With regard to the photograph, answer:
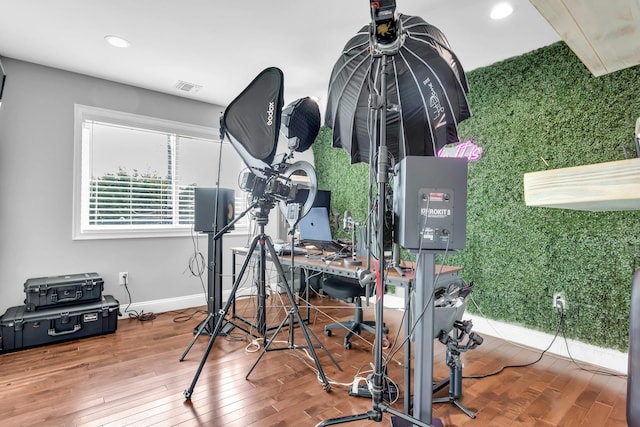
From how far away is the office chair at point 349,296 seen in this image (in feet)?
9.21

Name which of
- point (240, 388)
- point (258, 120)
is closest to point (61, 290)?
point (240, 388)

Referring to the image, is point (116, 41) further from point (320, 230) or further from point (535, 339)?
point (535, 339)

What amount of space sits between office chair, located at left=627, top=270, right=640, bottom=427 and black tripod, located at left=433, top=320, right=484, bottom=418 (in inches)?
57.8

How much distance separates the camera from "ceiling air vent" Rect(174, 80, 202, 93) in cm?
353

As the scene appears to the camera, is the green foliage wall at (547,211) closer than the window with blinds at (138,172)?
Yes

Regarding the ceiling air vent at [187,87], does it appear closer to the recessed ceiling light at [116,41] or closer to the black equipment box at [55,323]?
the recessed ceiling light at [116,41]

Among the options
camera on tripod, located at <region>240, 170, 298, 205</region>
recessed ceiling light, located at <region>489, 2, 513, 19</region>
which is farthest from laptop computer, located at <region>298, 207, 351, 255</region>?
recessed ceiling light, located at <region>489, 2, 513, 19</region>

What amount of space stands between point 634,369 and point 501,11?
2572 millimetres

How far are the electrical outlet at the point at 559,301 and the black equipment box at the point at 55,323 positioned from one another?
3.93m

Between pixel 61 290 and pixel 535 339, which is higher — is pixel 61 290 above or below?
above

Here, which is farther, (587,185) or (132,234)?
(132,234)

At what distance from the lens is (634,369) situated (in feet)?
1.41

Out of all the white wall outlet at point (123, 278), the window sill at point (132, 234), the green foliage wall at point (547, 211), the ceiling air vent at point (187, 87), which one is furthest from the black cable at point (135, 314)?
the green foliage wall at point (547, 211)

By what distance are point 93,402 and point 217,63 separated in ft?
9.31
